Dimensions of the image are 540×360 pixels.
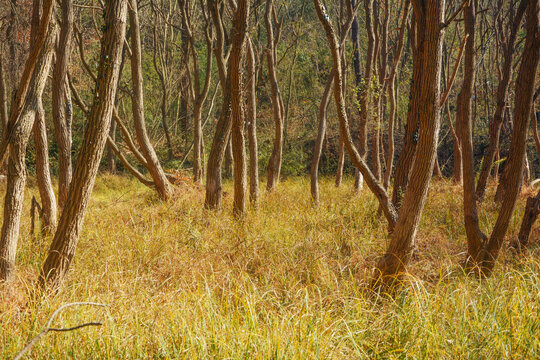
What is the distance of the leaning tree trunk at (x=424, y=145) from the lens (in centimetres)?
335

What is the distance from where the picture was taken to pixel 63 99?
18.1ft

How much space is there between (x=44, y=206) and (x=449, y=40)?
1336cm

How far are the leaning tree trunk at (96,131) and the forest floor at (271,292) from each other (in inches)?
16.9

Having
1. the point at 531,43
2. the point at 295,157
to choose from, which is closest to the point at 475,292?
the point at 531,43

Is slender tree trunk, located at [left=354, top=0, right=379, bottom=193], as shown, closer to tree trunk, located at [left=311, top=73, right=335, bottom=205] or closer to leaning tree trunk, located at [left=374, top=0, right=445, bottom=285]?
tree trunk, located at [left=311, top=73, right=335, bottom=205]

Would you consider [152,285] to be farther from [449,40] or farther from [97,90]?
[449,40]

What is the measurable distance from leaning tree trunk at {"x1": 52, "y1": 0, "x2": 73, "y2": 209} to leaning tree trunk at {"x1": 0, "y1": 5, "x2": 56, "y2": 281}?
143 cm

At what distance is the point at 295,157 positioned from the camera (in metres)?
13.7

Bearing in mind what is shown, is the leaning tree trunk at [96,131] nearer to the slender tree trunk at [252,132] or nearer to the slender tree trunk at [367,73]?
the slender tree trunk at [252,132]

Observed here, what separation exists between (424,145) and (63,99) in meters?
4.27

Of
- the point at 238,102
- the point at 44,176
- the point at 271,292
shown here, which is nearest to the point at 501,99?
the point at 238,102

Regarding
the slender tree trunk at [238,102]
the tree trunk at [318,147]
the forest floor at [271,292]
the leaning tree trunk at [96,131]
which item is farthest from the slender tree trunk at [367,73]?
the leaning tree trunk at [96,131]

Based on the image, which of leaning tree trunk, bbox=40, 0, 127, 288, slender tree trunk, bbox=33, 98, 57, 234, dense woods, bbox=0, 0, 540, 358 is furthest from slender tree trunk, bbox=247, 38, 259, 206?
leaning tree trunk, bbox=40, 0, 127, 288

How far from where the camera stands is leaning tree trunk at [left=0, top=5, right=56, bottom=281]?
139 inches
